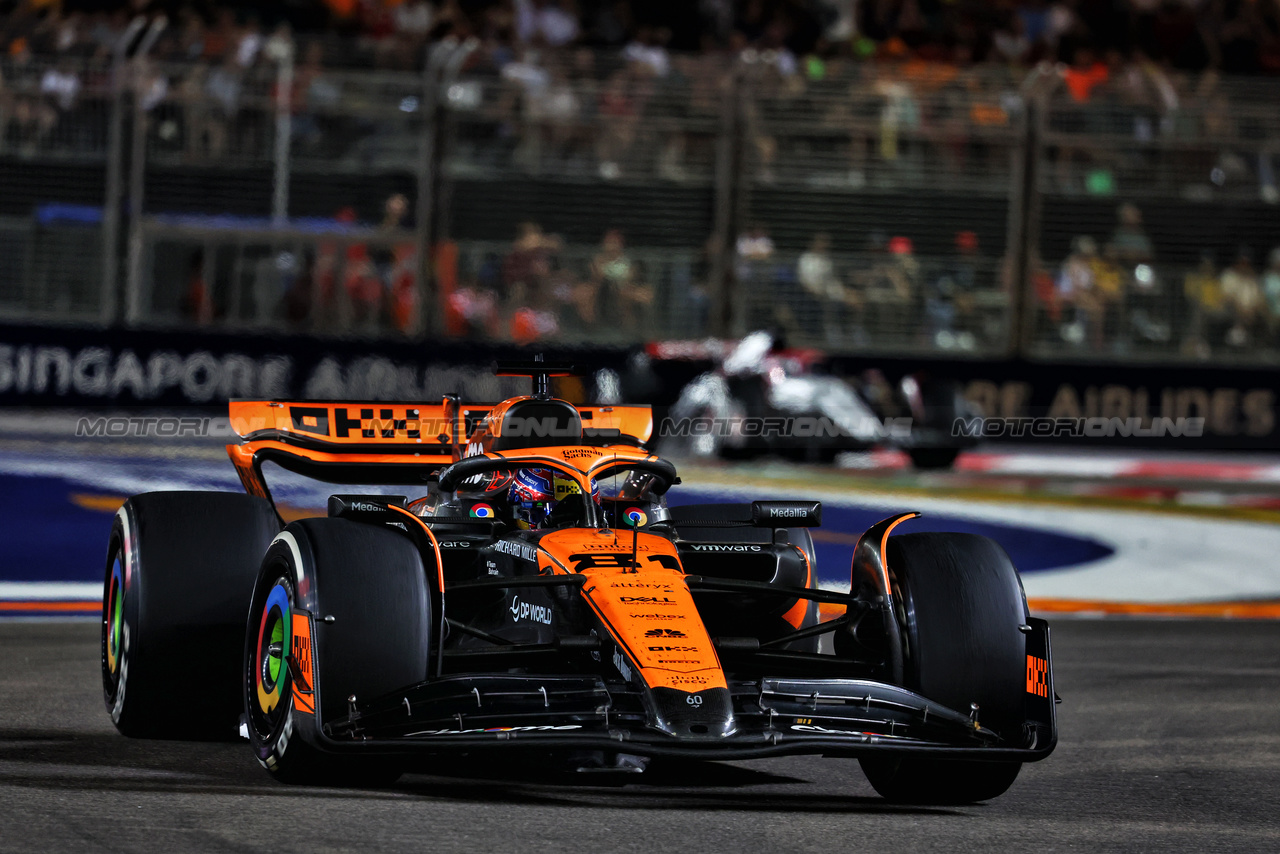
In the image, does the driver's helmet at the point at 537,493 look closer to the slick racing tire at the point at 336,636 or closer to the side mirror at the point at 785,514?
the side mirror at the point at 785,514

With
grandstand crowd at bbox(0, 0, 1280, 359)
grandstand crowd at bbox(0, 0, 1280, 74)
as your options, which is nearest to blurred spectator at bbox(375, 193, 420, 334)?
grandstand crowd at bbox(0, 0, 1280, 359)

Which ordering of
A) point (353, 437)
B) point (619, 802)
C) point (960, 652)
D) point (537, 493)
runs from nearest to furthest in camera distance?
1. point (619, 802)
2. point (960, 652)
3. point (537, 493)
4. point (353, 437)

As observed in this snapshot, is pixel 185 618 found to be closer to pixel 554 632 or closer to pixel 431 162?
pixel 554 632

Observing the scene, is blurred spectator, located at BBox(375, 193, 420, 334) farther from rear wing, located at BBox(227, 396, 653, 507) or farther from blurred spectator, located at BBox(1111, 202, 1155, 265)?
rear wing, located at BBox(227, 396, 653, 507)

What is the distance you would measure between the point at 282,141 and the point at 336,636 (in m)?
12.5

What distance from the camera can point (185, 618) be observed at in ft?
19.5

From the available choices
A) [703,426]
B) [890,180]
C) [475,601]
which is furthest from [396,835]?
[890,180]

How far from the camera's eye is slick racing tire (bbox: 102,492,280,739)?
5934 millimetres

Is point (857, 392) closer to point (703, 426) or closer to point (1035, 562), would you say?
point (703, 426)

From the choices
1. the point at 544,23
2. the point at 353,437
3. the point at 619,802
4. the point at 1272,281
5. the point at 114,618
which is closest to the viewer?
the point at 619,802

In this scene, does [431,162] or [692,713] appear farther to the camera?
[431,162]

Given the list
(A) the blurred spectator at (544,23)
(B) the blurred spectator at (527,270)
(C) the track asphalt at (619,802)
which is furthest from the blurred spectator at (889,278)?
(C) the track asphalt at (619,802)

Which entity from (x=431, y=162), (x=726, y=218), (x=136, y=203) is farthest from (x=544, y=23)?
(x=136, y=203)

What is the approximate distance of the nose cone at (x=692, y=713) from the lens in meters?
4.80
